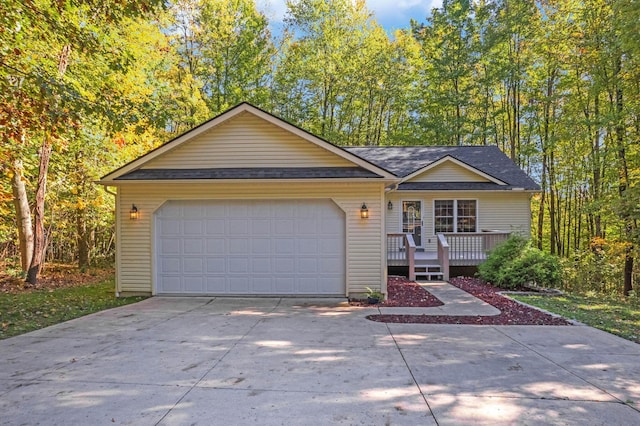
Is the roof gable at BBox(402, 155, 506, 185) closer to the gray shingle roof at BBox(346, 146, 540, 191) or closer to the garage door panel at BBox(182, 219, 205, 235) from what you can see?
the gray shingle roof at BBox(346, 146, 540, 191)

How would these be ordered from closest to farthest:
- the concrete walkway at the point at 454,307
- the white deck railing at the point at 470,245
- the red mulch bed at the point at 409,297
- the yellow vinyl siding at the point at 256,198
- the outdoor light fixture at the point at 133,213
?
the concrete walkway at the point at 454,307
the red mulch bed at the point at 409,297
the yellow vinyl siding at the point at 256,198
the outdoor light fixture at the point at 133,213
the white deck railing at the point at 470,245

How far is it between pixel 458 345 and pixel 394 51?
22075 millimetres

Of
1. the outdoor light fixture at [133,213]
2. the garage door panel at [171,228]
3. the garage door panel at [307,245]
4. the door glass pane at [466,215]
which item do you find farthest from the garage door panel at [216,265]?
the door glass pane at [466,215]

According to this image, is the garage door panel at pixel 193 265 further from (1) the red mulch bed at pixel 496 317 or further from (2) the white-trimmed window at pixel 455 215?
(2) the white-trimmed window at pixel 455 215

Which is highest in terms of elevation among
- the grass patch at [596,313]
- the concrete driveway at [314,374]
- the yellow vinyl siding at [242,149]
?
the yellow vinyl siding at [242,149]

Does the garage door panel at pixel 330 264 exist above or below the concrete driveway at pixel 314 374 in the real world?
above

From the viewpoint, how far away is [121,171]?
8133mm

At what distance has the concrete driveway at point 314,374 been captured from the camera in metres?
3.01

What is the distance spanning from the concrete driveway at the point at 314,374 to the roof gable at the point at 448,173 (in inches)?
330

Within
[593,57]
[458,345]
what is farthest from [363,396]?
[593,57]

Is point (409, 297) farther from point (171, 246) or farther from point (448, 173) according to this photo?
point (448, 173)

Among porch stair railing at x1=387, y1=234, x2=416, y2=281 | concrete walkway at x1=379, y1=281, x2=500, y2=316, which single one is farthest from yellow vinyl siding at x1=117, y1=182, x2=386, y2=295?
porch stair railing at x1=387, y1=234, x2=416, y2=281

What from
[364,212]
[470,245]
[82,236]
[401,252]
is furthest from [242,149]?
[82,236]

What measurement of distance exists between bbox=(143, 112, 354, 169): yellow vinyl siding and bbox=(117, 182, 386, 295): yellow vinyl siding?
25.0 inches
